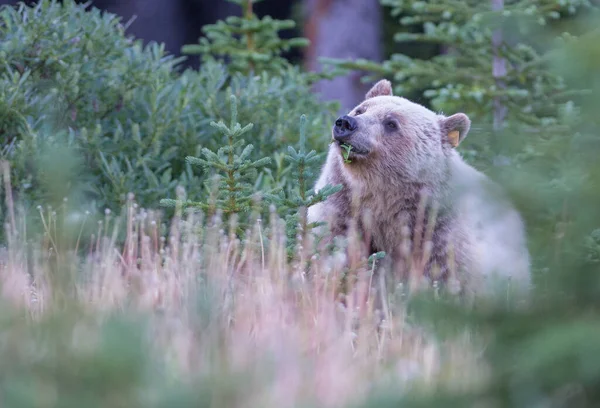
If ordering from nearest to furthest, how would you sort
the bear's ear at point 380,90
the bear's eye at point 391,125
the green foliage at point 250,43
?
the bear's eye at point 391,125 < the bear's ear at point 380,90 < the green foliage at point 250,43

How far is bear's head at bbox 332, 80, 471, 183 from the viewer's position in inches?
243

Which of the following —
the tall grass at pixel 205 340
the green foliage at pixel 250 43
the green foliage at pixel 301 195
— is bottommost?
the tall grass at pixel 205 340

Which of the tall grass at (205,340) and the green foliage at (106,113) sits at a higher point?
the green foliage at (106,113)

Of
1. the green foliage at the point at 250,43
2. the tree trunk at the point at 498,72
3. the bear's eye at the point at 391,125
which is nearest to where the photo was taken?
the bear's eye at the point at 391,125

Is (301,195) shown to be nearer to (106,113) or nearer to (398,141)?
(398,141)

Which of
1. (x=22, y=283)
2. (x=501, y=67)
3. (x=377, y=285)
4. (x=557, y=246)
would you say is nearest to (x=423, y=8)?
(x=501, y=67)

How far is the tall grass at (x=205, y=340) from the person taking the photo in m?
2.37

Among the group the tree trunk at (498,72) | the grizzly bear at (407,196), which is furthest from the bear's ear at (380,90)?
the tree trunk at (498,72)

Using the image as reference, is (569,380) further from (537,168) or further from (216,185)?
(216,185)

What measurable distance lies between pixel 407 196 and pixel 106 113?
8.73 feet

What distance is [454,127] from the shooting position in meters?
6.49

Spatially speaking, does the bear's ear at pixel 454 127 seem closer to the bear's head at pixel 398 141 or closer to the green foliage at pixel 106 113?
the bear's head at pixel 398 141

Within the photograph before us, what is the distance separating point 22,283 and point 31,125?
97.6 inches

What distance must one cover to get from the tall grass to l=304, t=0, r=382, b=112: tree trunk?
901 cm
